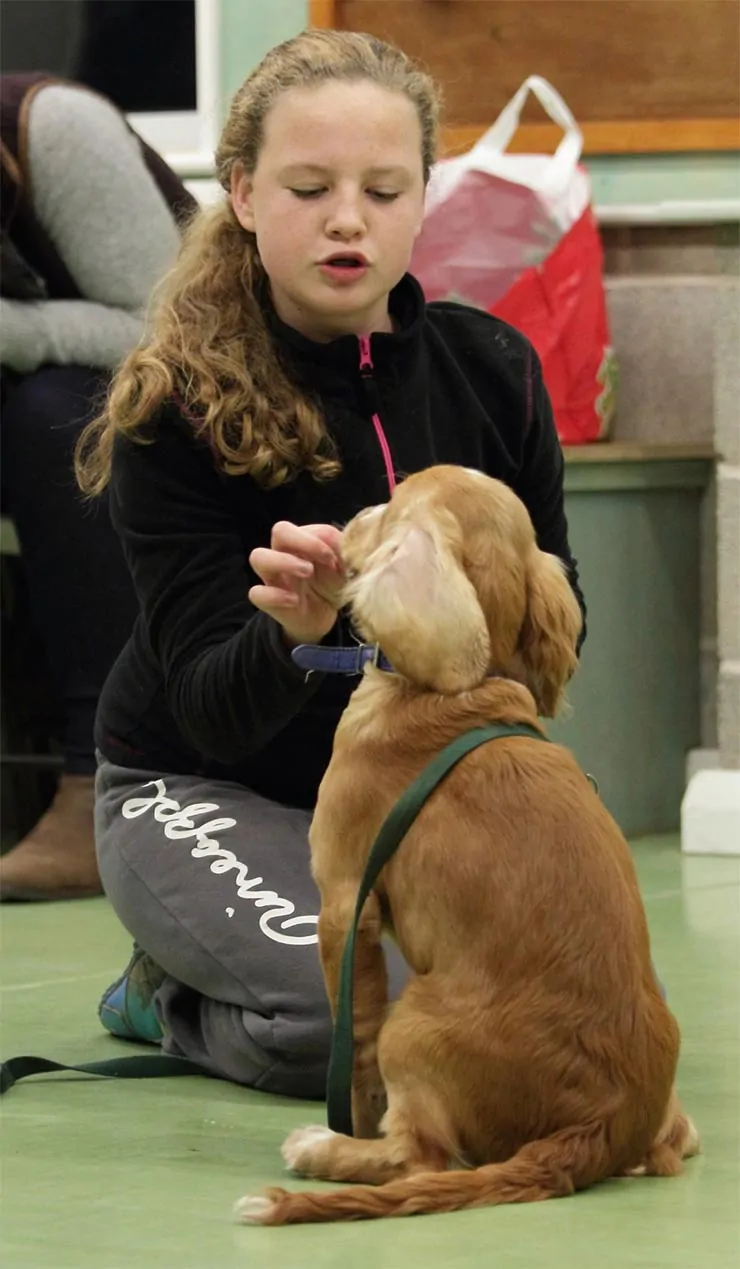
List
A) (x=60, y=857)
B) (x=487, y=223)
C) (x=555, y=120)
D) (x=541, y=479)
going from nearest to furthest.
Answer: (x=541, y=479) < (x=60, y=857) < (x=487, y=223) < (x=555, y=120)

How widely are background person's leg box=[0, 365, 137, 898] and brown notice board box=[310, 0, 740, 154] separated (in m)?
1.09

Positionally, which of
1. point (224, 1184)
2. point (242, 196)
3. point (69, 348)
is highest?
point (242, 196)

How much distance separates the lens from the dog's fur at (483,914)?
1662mm

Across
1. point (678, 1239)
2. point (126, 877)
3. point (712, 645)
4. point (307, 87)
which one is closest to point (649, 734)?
point (712, 645)

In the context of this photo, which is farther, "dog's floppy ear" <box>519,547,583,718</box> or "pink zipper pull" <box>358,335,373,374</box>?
"pink zipper pull" <box>358,335,373,374</box>

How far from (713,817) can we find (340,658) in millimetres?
2176

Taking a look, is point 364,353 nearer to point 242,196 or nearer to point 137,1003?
point 242,196

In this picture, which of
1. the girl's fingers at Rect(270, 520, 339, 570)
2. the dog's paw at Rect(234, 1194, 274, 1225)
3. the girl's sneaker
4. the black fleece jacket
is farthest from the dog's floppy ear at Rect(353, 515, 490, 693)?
the girl's sneaker

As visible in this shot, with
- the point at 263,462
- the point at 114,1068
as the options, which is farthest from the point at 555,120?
the point at 114,1068

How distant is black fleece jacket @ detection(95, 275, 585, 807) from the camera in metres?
2.15

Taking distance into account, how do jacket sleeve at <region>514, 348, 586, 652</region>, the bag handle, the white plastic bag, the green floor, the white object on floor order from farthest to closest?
the bag handle → the white plastic bag → the white object on floor → jacket sleeve at <region>514, 348, 586, 652</region> → the green floor

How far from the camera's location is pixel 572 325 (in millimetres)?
4137

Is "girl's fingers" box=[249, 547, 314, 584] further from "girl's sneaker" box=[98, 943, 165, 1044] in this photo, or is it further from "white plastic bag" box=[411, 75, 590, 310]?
"white plastic bag" box=[411, 75, 590, 310]

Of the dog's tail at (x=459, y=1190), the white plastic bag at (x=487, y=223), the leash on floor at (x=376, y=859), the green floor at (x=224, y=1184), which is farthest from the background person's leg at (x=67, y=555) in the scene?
the dog's tail at (x=459, y=1190)
